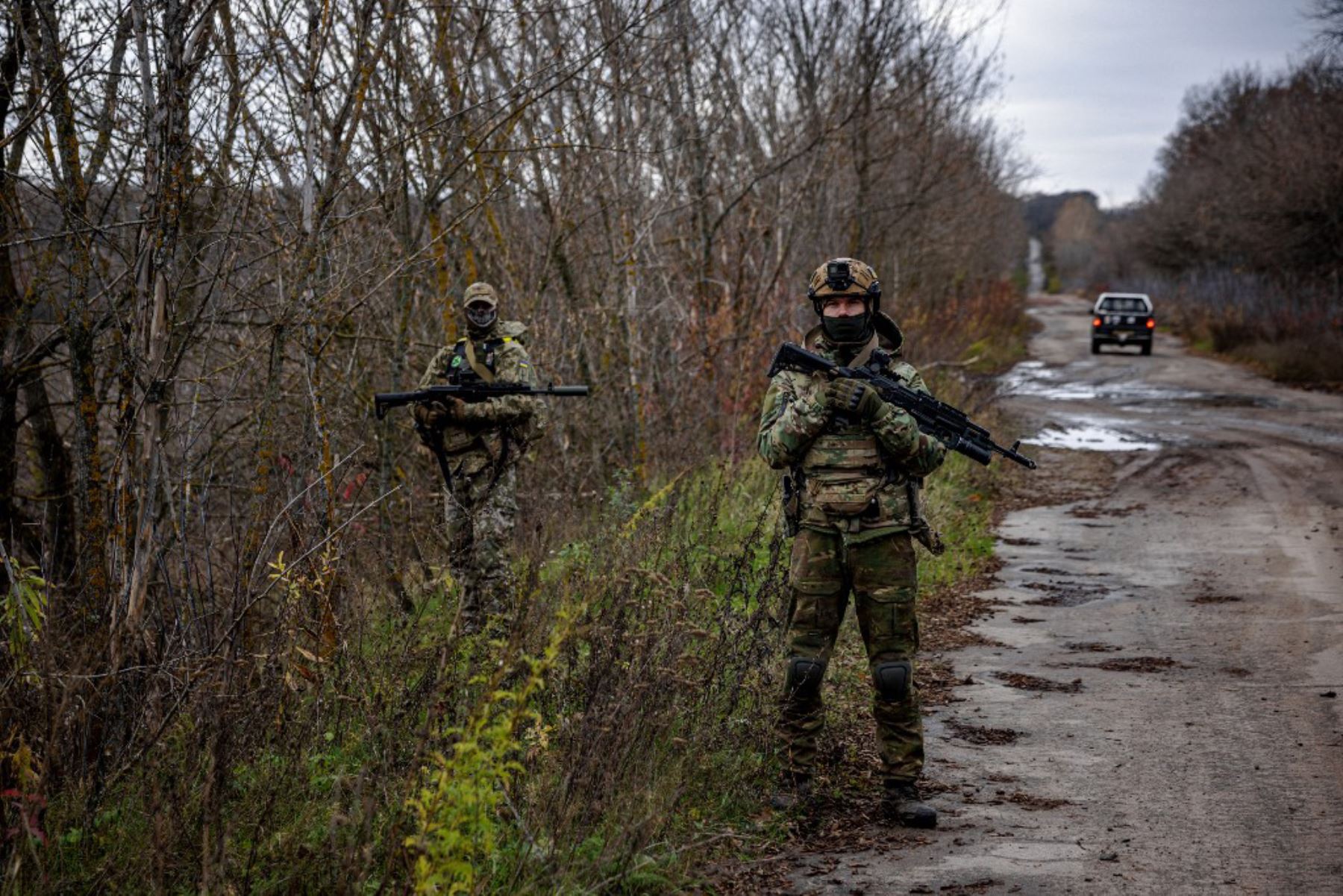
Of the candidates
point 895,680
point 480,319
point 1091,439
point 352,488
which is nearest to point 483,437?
point 480,319

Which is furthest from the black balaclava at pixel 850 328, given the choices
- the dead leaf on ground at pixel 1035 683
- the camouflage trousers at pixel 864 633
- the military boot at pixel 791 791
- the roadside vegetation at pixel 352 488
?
the dead leaf on ground at pixel 1035 683

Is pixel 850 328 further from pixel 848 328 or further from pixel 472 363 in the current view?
pixel 472 363

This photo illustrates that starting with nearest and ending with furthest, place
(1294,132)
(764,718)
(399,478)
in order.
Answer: (764,718) < (399,478) < (1294,132)

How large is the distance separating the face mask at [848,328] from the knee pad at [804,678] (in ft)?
4.02

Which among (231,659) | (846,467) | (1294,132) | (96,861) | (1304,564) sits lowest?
(1304,564)

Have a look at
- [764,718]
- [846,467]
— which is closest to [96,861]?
[764,718]

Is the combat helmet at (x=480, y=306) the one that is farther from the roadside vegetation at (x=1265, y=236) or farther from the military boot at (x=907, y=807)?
the roadside vegetation at (x=1265, y=236)

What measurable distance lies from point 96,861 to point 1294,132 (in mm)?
36451

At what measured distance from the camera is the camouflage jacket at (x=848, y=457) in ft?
15.1

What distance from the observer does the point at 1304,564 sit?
9.47 m

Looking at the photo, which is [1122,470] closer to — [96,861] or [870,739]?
[870,739]

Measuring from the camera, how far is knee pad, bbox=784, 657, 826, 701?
4.68 meters

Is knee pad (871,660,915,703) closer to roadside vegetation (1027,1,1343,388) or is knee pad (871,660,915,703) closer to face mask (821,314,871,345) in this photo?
face mask (821,314,871,345)

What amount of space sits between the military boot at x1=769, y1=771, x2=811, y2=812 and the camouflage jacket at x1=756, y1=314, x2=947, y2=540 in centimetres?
96
